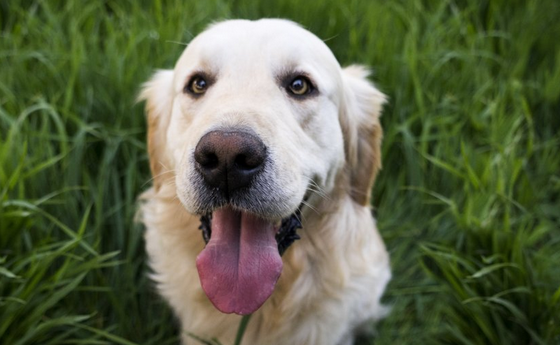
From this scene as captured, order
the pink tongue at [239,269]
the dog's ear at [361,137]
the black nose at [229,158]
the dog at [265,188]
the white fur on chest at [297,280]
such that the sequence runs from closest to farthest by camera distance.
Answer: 1. the black nose at [229,158]
2. the dog at [265,188]
3. the pink tongue at [239,269]
4. the white fur on chest at [297,280]
5. the dog's ear at [361,137]

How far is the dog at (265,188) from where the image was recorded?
203 cm

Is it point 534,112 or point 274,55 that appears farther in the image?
point 534,112

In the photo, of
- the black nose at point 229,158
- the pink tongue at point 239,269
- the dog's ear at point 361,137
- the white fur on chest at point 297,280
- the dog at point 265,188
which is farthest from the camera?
the dog's ear at point 361,137

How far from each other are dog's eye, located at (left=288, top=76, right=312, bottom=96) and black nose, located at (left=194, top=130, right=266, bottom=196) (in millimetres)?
466

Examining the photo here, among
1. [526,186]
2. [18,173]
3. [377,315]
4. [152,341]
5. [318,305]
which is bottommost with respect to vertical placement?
[152,341]

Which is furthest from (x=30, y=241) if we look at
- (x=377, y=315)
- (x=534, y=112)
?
(x=534, y=112)

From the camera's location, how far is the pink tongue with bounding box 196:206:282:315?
2178 mm

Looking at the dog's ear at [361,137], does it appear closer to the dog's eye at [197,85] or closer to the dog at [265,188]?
the dog at [265,188]

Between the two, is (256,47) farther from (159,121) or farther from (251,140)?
(159,121)

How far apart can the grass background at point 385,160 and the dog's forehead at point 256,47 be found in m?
0.70

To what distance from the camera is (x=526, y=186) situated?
3.26 metres

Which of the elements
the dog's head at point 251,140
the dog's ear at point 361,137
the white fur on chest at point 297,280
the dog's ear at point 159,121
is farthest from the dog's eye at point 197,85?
the dog's ear at point 361,137

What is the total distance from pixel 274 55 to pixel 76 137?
1.32 metres

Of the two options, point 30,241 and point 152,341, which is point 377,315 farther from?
point 30,241
